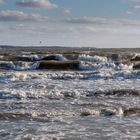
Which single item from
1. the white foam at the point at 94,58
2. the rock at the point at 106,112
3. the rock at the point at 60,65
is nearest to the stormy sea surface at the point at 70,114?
the rock at the point at 106,112

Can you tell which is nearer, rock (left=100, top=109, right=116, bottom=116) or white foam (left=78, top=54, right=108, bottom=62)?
rock (left=100, top=109, right=116, bottom=116)

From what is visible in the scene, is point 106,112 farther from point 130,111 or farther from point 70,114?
point 70,114

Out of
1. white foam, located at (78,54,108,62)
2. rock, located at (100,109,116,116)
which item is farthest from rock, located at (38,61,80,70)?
rock, located at (100,109,116,116)

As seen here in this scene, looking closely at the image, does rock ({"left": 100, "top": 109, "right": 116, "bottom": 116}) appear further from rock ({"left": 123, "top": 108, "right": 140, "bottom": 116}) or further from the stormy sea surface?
rock ({"left": 123, "top": 108, "right": 140, "bottom": 116})

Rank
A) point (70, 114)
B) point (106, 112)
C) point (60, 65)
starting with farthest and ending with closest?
point (60, 65) → point (106, 112) → point (70, 114)

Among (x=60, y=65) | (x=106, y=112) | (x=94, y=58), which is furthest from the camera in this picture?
(x=94, y=58)

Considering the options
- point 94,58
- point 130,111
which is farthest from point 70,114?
point 94,58

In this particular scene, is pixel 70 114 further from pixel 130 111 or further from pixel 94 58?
pixel 94 58

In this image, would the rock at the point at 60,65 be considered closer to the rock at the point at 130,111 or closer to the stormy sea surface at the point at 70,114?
the stormy sea surface at the point at 70,114

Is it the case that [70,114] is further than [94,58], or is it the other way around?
[94,58]

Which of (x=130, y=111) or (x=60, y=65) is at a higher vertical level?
(x=130, y=111)

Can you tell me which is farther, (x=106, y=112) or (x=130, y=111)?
(x=130, y=111)

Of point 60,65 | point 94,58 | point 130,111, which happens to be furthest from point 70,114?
point 94,58

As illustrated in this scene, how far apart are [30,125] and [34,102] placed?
5.20 metres
